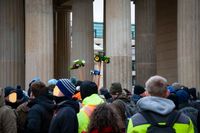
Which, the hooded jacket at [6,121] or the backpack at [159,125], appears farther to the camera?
the hooded jacket at [6,121]

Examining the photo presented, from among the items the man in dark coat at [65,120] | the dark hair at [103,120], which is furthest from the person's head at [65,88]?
the dark hair at [103,120]

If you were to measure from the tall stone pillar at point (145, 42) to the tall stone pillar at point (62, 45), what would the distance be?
11359 millimetres

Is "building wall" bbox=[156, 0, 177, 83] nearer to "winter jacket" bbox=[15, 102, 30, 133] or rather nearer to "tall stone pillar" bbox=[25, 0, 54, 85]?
"tall stone pillar" bbox=[25, 0, 54, 85]

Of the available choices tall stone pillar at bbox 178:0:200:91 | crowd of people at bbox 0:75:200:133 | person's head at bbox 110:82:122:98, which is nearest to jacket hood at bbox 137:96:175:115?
crowd of people at bbox 0:75:200:133

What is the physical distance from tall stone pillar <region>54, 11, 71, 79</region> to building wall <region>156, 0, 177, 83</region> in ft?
26.8

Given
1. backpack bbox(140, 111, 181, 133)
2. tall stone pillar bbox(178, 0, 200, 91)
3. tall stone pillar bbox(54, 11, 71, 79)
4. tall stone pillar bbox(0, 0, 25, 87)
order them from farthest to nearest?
tall stone pillar bbox(54, 11, 71, 79)
tall stone pillar bbox(0, 0, 25, 87)
tall stone pillar bbox(178, 0, 200, 91)
backpack bbox(140, 111, 181, 133)

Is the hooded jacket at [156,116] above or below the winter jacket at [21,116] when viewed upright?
above

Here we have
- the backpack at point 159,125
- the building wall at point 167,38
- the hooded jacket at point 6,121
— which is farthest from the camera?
the building wall at point 167,38

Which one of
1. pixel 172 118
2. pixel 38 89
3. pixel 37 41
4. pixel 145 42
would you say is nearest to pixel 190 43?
pixel 145 42

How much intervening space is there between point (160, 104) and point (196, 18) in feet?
70.6

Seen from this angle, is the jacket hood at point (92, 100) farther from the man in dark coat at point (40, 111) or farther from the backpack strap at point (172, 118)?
the backpack strap at point (172, 118)

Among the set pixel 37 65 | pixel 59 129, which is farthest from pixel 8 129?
pixel 37 65

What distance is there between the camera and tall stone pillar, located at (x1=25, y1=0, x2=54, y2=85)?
27641mm

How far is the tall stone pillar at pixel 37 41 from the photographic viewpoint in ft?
90.7
